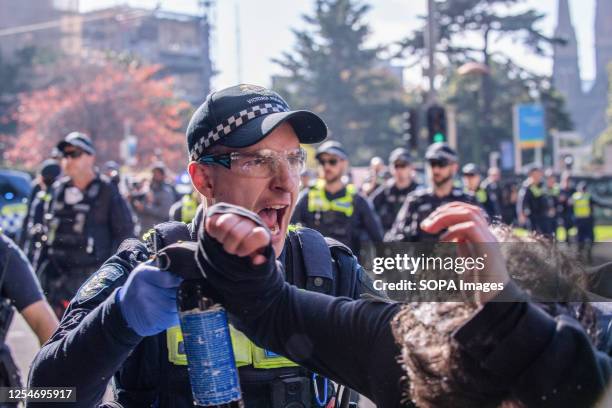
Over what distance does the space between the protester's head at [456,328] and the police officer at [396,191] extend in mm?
10085

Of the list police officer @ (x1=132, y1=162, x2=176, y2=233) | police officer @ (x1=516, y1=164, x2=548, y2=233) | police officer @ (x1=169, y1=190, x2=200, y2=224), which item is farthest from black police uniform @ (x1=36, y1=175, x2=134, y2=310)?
police officer @ (x1=516, y1=164, x2=548, y2=233)

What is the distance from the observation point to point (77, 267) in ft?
24.7

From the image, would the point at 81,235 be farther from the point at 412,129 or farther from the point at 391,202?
the point at 412,129

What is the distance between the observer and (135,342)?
6.88ft

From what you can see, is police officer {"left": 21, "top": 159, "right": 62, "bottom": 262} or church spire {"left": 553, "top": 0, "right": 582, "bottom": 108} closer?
police officer {"left": 21, "top": 159, "right": 62, "bottom": 262}

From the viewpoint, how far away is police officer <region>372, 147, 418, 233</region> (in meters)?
11.9

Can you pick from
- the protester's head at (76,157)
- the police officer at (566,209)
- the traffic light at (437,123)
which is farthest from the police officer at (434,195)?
the police officer at (566,209)

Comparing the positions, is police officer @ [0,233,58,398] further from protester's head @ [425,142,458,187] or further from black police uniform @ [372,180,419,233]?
black police uniform @ [372,180,419,233]

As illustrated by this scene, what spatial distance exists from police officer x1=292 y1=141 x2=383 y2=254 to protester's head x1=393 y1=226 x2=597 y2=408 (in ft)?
22.2

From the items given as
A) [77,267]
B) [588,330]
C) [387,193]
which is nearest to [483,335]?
[588,330]

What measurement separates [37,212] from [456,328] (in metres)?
7.56

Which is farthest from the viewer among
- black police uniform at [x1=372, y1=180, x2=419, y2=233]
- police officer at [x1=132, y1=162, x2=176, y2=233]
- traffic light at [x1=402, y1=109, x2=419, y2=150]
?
traffic light at [x1=402, y1=109, x2=419, y2=150]

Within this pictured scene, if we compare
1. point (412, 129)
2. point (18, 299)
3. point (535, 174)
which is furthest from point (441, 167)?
point (412, 129)

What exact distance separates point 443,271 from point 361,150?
48.3 metres
